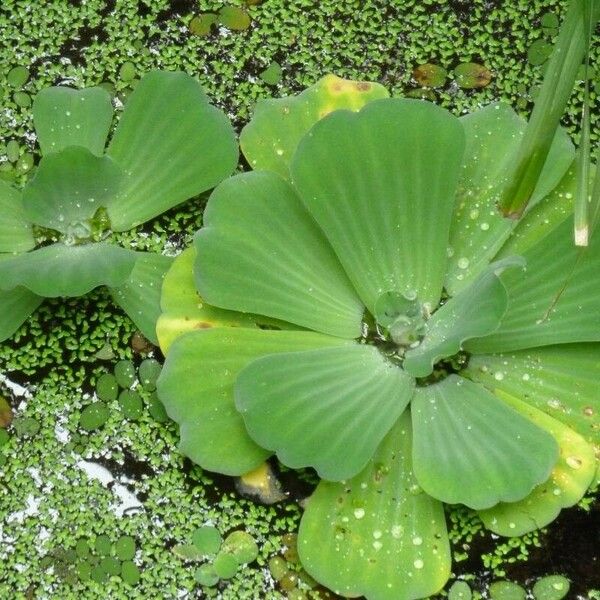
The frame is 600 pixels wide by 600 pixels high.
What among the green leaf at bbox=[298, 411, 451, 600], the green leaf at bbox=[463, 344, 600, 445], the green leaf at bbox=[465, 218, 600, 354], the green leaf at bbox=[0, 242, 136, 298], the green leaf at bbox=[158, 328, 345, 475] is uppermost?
the green leaf at bbox=[465, 218, 600, 354]

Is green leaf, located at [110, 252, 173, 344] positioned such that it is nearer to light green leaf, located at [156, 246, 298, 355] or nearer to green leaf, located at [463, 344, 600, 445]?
light green leaf, located at [156, 246, 298, 355]

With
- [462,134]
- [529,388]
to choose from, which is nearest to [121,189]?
[462,134]

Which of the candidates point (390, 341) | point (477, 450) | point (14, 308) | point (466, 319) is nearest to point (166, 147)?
point (14, 308)

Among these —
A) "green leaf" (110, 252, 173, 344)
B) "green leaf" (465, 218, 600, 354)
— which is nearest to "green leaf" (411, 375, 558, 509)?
"green leaf" (465, 218, 600, 354)

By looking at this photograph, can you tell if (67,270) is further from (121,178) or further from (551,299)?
(551,299)

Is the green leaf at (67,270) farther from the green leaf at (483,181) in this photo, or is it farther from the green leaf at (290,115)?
the green leaf at (483,181)

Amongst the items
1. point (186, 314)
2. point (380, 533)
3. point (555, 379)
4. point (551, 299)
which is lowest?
point (380, 533)
